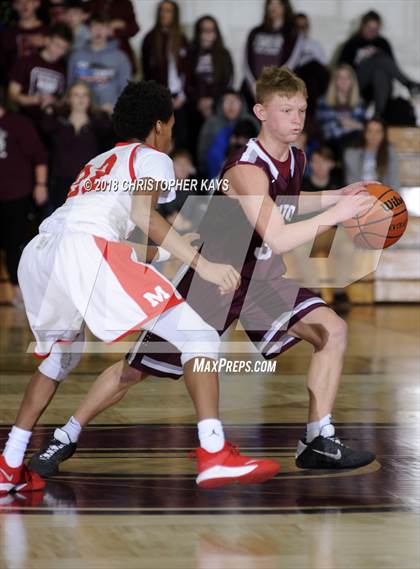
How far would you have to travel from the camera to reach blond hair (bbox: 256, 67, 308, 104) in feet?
15.3

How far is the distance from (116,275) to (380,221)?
44.5 inches

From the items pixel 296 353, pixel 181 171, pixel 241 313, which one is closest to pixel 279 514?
pixel 241 313

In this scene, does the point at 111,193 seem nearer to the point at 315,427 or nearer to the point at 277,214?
the point at 277,214

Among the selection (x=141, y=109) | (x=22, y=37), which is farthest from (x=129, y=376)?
(x=22, y=37)

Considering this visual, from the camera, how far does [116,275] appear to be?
14.1ft

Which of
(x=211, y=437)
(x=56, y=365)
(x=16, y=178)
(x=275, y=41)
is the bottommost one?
(x=16, y=178)

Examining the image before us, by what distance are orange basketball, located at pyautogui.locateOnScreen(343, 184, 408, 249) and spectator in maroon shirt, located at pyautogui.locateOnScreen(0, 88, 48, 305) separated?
235 inches

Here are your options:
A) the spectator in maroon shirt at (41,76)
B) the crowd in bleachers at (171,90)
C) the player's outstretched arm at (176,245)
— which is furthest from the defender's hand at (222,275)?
the spectator in maroon shirt at (41,76)

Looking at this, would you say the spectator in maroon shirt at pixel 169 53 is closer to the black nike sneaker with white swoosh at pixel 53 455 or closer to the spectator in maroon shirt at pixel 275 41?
the spectator in maroon shirt at pixel 275 41

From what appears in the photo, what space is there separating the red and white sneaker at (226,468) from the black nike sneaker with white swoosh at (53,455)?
719mm

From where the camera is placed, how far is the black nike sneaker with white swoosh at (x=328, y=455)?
4.69 m

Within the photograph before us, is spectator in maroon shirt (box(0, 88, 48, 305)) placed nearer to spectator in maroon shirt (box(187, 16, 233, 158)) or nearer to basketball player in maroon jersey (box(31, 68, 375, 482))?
spectator in maroon shirt (box(187, 16, 233, 158))

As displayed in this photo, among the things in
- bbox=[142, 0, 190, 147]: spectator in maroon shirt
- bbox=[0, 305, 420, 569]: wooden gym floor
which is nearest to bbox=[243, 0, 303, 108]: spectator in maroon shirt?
bbox=[142, 0, 190, 147]: spectator in maroon shirt

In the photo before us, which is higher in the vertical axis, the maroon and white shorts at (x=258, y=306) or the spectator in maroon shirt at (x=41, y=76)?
the spectator in maroon shirt at (x=41, y=76)
